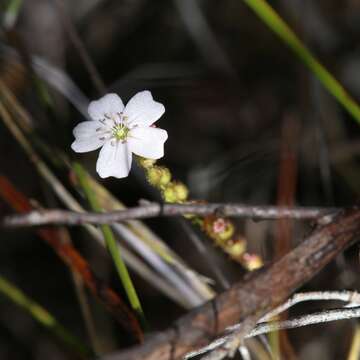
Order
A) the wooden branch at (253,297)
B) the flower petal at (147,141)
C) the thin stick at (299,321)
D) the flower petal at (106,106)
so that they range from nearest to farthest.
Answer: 1. the wooden branch at (253,297)
2. the thin stick at (299,321)
3. the flower petal at (147,141)
4. the flower petal at (106,106)

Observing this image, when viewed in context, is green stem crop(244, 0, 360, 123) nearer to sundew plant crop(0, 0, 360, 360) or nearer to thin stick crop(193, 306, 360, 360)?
sundew plant crop(0, 0, 360, 360)

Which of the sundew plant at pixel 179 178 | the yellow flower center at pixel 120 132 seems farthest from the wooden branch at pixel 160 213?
the yellow flower center at pixel 120 132

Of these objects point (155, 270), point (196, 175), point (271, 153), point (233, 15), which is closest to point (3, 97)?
point (155, 270)

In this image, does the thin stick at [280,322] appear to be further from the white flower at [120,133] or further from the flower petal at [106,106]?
the flower petal at [106,106]

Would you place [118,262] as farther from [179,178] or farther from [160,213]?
[179,178]

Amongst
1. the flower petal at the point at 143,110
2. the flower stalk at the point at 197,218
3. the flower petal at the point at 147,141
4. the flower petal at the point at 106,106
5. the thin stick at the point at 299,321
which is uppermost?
the flower petal at the point at 106,106

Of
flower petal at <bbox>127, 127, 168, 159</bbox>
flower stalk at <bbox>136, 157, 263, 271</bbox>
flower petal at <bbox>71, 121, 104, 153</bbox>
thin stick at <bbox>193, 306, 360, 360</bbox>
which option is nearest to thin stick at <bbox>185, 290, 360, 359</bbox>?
thin stick at <bbox>193, 306, 360, 360</bbox>

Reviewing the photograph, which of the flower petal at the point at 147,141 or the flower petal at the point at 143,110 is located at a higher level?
the flower petal at the point at 143,110
